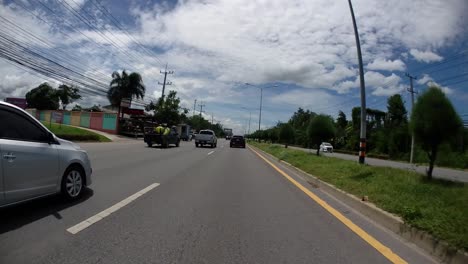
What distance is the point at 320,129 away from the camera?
24172 millimetres

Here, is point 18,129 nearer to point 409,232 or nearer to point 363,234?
point 363,234

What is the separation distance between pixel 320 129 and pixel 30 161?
2035 cm

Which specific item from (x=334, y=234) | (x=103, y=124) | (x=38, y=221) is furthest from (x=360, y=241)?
(x=103, y=124)

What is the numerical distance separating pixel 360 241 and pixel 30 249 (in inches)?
169

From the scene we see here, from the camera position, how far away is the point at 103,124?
5494cm

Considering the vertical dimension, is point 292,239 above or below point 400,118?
below

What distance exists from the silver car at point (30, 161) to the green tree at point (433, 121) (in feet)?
28.8

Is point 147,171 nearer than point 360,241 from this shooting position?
No

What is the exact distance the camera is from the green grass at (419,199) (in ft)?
17.1

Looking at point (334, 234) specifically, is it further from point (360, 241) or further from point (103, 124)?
point (103, 124)

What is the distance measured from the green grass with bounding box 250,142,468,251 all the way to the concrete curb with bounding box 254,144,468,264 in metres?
0.10

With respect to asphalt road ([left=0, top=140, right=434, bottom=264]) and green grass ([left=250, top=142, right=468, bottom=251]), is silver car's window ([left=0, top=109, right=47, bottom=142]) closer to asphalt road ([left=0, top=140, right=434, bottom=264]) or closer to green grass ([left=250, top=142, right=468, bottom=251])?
asphalt road ([left=0, top=140, right=434, bottom=264])

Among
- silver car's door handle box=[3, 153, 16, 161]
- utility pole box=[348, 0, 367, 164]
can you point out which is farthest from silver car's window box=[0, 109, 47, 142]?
utility pole box=[348, 0, 367, 164]

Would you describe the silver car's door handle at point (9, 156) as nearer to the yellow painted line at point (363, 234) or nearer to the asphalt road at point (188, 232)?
the asphalt road at point (188, 232)
